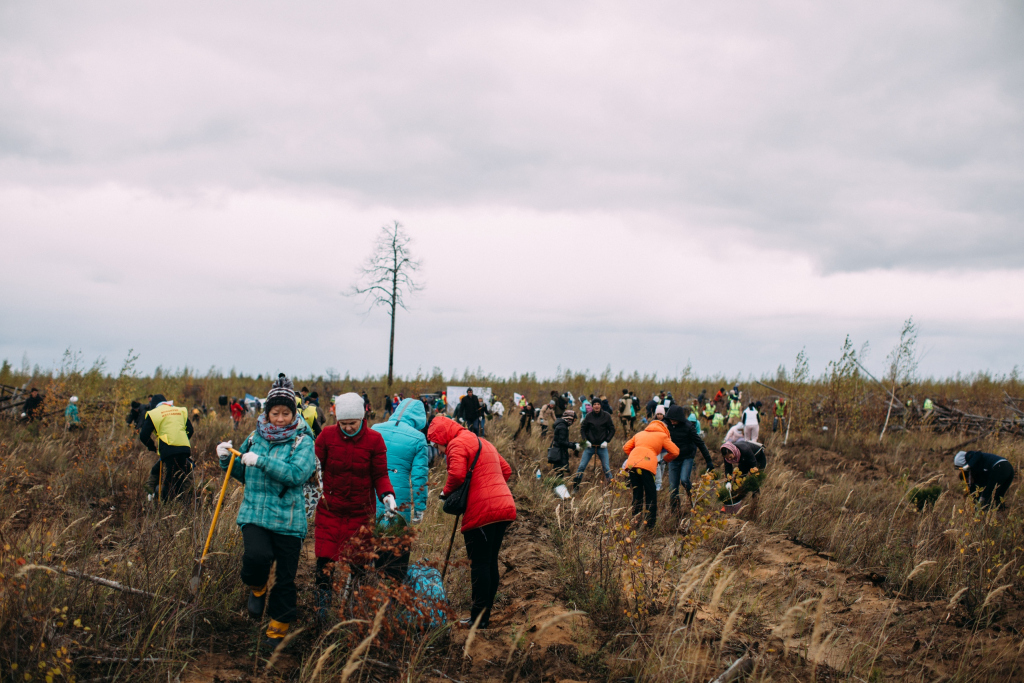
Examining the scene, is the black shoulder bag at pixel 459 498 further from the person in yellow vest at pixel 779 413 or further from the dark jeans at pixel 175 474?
the person in yellow vest at pixel 779 413

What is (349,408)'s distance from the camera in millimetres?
4016

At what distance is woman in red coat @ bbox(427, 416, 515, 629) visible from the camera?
4.45 m

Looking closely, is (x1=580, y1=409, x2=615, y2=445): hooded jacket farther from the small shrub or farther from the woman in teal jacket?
the woman in teal jacket

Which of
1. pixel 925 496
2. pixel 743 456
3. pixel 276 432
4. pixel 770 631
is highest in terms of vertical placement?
pixel 276 432

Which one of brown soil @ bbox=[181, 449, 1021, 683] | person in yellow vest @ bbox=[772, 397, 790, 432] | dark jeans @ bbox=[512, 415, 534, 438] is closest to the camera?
brown soil @ bbox=[181, 449, 1021, 683]

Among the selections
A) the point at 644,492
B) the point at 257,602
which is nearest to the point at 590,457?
the point at 644,492

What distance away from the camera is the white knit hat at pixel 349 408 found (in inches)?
156

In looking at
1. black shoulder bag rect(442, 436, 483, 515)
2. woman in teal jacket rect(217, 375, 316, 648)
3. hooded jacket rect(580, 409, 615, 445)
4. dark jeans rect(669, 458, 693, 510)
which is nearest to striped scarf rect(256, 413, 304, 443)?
woman in teal jacket rect(217, 375, 316, 648)

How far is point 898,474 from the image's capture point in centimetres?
1297

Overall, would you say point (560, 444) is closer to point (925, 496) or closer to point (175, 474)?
point (925, 496)

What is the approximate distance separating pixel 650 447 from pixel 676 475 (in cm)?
126

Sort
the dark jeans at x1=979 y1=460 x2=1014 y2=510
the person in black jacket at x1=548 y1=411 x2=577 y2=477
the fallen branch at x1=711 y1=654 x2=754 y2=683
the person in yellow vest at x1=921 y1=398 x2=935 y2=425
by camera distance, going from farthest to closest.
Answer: the person in yellow vest at x1=921 y1=398 x2=935 y2=425 → the person in black jacket at x1=548 y1=411 x2=577 y2=477 → the dark jeans at x1=979 y1=460 x2=1014 y2=510 → the fallen branch at x1=711 y1=654 x2=754 y2=683

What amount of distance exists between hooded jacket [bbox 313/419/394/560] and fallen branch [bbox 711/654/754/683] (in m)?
2.37

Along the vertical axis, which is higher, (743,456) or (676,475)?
(743,456)
